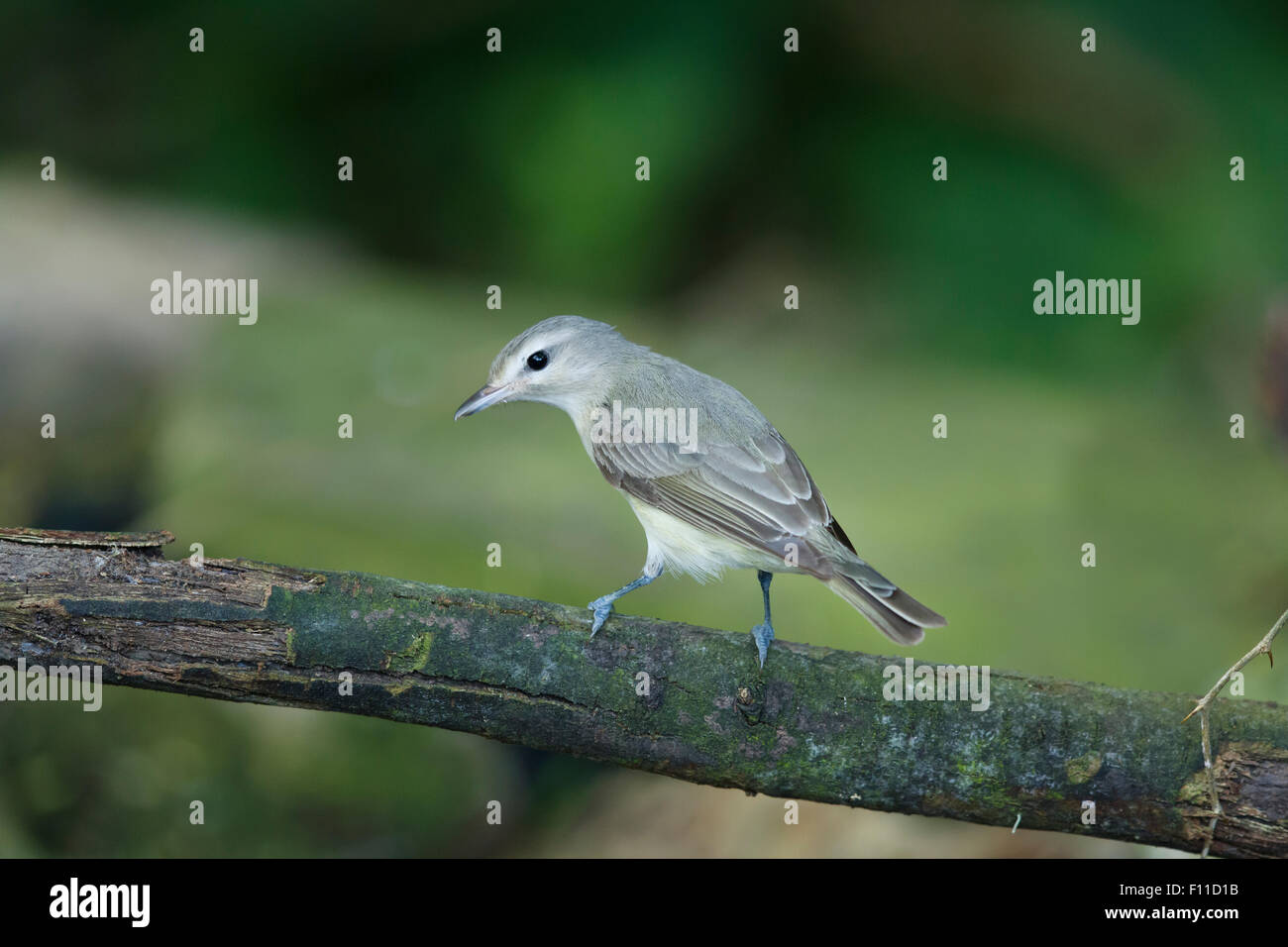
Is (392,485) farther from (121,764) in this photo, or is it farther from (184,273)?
(184,273)

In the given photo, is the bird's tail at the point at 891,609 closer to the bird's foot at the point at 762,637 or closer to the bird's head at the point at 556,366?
the bird's foot at the point at 762,637

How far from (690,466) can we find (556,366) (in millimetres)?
508

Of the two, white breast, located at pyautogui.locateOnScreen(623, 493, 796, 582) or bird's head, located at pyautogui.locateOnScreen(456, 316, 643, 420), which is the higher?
bird's head, located at pyautogui.locateOnScreen(456, 316, 643, 420)

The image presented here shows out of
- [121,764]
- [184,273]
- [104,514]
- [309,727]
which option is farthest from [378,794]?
[184,273]

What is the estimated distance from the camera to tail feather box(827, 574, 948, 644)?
8.79 ft

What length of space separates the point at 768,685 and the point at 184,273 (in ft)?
16.5

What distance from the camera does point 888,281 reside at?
6887mm

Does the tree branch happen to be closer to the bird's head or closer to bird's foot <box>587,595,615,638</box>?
bird's foot <box>587,595,615,638</box>

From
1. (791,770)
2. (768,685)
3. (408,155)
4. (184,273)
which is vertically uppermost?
(408,155)

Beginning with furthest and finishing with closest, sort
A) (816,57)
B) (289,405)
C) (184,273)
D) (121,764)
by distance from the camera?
(816,57)
(184,273)
(289,405)
(121,764)

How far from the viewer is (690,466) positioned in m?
2.96
